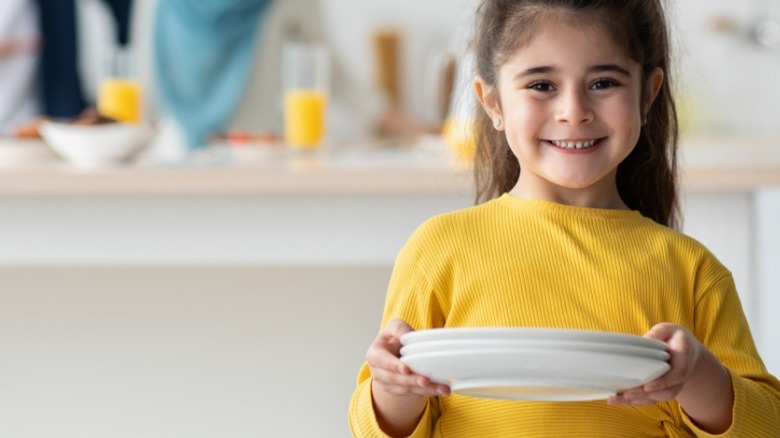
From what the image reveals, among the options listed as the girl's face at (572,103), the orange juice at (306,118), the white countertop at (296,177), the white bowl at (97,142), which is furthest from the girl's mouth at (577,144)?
the orange juice at (306,118)

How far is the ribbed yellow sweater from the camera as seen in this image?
100cm

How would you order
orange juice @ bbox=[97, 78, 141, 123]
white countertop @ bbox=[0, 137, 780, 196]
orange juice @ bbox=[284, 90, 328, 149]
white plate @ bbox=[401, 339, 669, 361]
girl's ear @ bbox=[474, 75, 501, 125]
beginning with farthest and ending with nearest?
orange juice @ bbox=[97, 78, 141, 123]
orange juice @ bbox=[284, 90, 328, 149]
white countertop @ bbox=[0, 137, 780, 196]
girl's ear @ bbox=[474, 75, 501, 125]
white plate @ bbox=[401, 339, 669, 361]

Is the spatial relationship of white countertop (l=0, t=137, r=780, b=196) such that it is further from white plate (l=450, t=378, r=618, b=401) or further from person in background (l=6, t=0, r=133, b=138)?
person in background (l=6, t=0, r=133, b=138)

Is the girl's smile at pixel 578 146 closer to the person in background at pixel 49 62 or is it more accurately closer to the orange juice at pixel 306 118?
the orange juice at pixel 306 118

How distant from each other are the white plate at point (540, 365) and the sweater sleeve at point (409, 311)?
125mm

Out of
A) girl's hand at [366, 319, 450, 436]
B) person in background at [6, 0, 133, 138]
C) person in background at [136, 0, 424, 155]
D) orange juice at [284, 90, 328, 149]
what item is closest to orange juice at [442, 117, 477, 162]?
orange juice at [284, 90, 328, 149]

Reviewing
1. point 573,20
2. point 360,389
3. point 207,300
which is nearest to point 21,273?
point 207,300

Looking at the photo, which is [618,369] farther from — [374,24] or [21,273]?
[374,24]

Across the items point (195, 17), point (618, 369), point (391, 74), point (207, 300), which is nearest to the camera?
point (618, 369)

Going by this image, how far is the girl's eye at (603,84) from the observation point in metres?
1.02

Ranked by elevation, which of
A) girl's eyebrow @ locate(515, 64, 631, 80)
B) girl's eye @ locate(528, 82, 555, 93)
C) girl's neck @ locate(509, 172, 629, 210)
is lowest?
girl's neck @ locate(509, 172, 629, 210)

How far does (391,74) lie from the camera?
4047 millimetres

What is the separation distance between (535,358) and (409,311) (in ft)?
0.66

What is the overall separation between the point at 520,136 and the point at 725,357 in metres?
0.24
